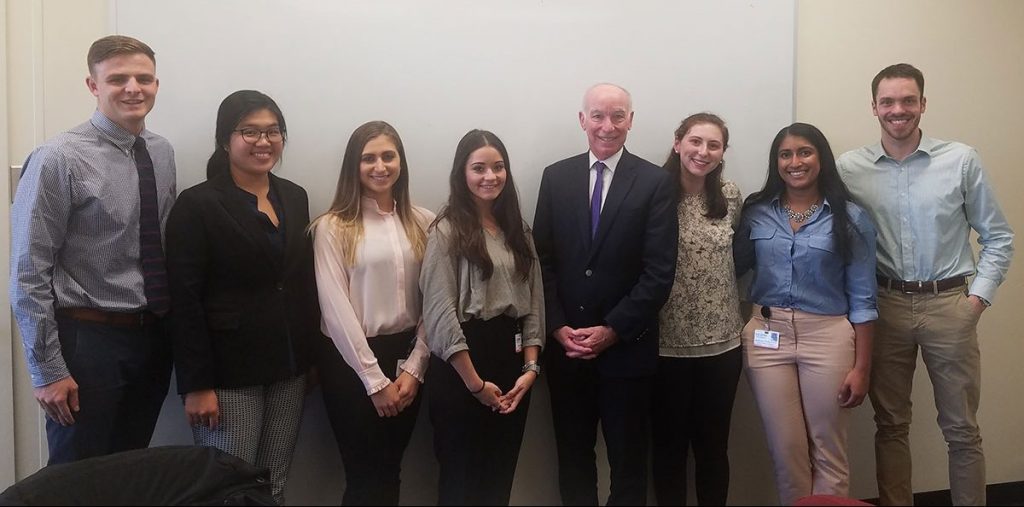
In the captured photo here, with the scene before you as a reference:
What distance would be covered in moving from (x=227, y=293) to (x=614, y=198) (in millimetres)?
1242

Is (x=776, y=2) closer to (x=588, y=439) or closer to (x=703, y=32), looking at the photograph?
(x=703, y=32)

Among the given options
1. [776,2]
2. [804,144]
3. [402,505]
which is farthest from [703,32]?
[402,505]

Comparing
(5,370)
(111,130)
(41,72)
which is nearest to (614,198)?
(111,130)

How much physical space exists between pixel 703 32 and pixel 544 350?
1.41 metres

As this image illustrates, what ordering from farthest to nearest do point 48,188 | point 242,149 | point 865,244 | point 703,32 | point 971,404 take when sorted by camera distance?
point 703,32 → point 971,404 → point 865,244 → point 242,149 → point 48,188

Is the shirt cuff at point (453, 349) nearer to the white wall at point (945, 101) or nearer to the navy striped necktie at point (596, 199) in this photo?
the navy striped necktie at point (596, 199)

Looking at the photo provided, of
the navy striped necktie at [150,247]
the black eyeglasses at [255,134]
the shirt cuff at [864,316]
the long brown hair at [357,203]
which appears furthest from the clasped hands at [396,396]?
the shirt cuff at [864,316]

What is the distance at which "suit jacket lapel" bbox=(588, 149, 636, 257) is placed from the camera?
2076 mm

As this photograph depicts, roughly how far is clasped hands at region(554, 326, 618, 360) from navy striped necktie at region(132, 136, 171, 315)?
4.09 feet

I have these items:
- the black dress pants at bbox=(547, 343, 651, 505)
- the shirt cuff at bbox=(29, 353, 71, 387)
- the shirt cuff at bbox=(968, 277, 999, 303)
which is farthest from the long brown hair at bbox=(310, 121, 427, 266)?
the shirt cuff at bbox=(968, 277, 999, 303)

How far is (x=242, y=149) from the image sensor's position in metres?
1.93

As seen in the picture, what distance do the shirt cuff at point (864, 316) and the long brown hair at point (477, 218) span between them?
44.3 inches

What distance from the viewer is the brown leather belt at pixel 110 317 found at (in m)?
1.86

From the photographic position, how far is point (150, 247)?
1913 mm
